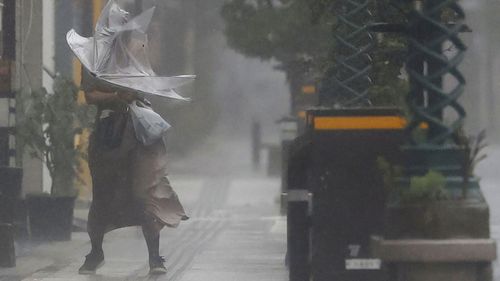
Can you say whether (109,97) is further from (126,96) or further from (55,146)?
(55,146)

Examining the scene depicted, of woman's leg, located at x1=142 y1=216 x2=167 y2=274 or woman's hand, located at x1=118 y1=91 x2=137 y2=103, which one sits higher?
woman's hand, located at x1=118 y1=91 x2=137 y2=103

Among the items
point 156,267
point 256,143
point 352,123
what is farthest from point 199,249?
point 256,143

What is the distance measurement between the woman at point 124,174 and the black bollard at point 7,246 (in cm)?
79

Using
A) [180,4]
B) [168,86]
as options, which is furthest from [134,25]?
[180,4]

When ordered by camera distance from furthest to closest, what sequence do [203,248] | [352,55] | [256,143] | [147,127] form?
[256,143] → [203,248] → [352,55] → [147,127]

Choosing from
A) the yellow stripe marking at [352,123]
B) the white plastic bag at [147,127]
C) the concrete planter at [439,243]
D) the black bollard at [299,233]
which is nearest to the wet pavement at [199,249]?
the white plastic bag at [147,127]

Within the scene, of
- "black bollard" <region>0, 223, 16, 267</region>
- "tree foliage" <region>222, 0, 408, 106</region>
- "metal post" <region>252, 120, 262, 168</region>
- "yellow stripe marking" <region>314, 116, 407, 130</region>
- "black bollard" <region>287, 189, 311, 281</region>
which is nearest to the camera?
"yellow stripe marking" <region>314, 116, 407, 130</region>

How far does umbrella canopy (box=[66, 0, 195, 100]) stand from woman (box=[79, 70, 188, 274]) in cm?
14

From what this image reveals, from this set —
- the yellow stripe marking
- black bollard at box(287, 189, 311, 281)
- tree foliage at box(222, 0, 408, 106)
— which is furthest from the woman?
tree foliage at box(222, 0, 408, 106)

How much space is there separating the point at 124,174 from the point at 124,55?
113 centimetres

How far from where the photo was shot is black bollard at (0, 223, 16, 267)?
14055mm

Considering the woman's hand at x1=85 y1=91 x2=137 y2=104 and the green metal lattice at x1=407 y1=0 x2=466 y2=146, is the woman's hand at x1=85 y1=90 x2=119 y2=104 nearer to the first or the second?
the woman's hand at x1=85 y1=91 x2=137 y2=104

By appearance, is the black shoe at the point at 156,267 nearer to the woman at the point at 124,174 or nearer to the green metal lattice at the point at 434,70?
the woman at the point at 124,174

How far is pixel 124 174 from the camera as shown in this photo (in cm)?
1394
